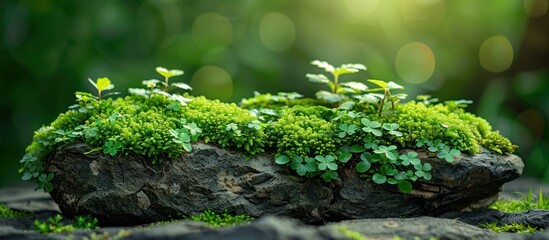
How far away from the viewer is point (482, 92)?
7102 millimetres

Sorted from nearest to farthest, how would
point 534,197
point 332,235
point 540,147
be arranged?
1. point 332,235
2. point 534,197
3. point 540,147

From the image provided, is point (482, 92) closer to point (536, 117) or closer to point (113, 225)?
point (536, 117)

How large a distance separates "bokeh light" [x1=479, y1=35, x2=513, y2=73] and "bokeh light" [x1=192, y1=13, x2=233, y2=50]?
3.58m

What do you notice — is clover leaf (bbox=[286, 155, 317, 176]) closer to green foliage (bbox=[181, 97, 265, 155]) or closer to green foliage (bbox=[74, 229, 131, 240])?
green foliage (bbox=[181, 97, 265, 155])

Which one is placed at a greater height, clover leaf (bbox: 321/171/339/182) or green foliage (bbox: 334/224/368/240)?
clover leaf (bbox: 321/171/339/182)

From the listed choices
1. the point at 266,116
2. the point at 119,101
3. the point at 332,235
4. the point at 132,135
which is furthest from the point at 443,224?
the point at 119,101

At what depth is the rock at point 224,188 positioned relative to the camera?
3.05 meters

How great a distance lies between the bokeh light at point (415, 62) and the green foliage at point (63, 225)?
5.09 meters

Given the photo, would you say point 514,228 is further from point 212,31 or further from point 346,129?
point 212,31

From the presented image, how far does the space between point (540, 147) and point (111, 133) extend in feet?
17.4

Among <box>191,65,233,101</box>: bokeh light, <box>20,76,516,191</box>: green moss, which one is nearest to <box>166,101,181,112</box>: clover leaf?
<box>20,76,516,191</box>: green moss

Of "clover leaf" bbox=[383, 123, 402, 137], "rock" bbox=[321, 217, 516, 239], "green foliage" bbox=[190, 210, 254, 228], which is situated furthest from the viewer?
"clover leaf" bbox=[383, 123, 402, 137]

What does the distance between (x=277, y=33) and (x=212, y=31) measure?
868 millimetres

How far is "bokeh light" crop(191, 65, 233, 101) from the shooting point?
6758 mm
